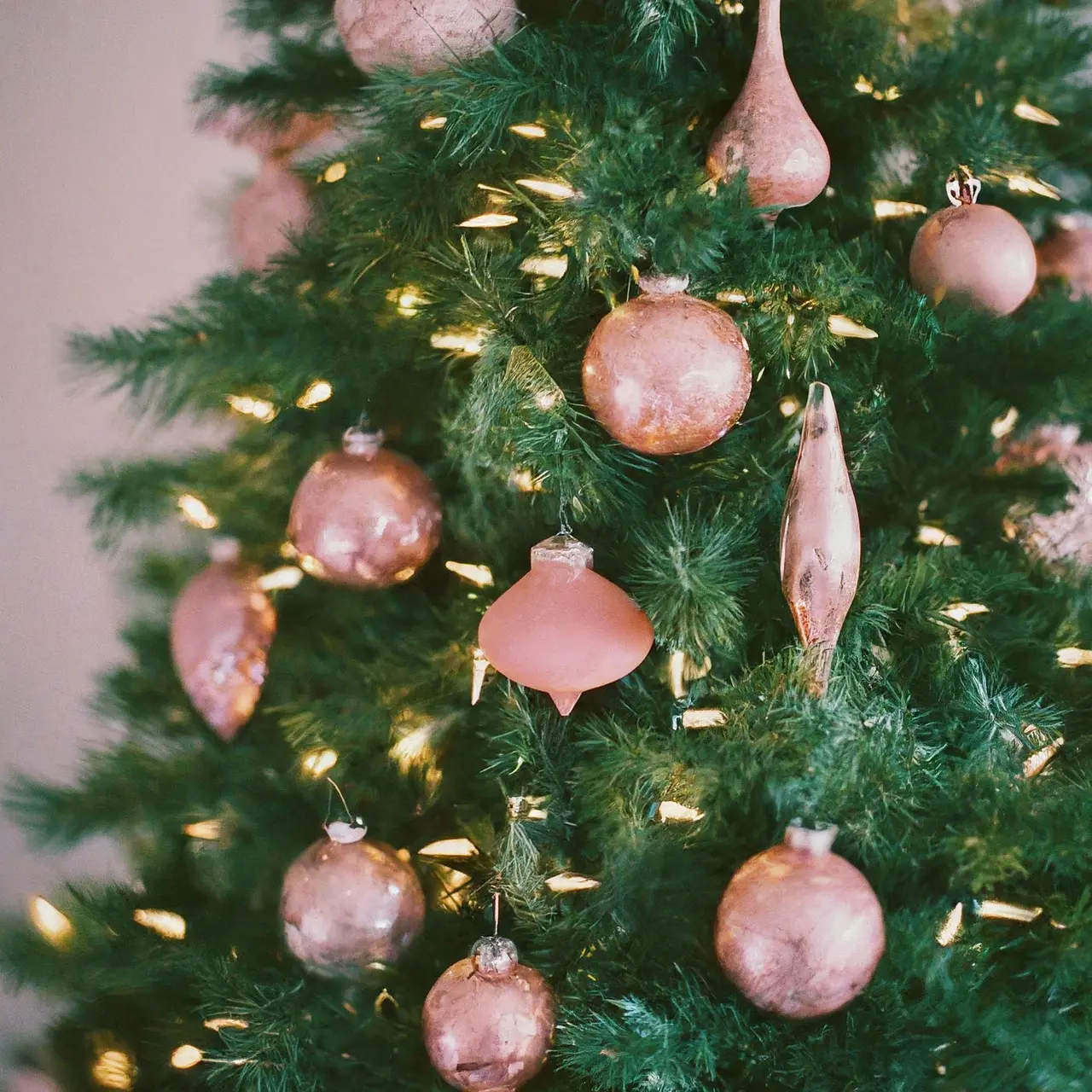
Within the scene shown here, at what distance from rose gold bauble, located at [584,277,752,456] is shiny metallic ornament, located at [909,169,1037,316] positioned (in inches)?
7.1

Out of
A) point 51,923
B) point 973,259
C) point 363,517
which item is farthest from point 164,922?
point 973,259

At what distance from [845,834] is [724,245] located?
14.1 inches

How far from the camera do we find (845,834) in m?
0.57

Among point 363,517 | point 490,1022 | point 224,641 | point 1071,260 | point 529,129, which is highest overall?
point 529,129

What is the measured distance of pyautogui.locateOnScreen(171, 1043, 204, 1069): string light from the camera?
23.8 inches

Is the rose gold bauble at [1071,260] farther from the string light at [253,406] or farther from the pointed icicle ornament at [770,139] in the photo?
the string light at [253,406]

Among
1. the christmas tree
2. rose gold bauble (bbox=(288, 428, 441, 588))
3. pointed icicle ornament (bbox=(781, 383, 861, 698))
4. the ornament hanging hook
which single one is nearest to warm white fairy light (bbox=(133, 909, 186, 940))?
the christmas tree

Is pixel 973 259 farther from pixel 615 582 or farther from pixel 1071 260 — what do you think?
pixel 615 582

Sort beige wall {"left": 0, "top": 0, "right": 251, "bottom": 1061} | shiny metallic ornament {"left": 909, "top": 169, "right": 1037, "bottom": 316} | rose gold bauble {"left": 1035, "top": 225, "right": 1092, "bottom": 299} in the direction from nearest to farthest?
shiny metallic ornament {"left": 909, "top": 169, "right": 1037, "bottom": 316}
rose gold bauble {"left": 1035, "top": 225, "right": 1092, "bottom": 299}
beige wall {"left": 0, "top": 0, "right": 251, "bottom": 1061}

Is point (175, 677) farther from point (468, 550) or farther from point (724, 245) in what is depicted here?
point (724, 245)

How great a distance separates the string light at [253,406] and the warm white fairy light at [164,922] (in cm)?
35

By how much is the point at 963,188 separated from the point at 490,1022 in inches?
22.9

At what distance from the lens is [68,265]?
1.12 m

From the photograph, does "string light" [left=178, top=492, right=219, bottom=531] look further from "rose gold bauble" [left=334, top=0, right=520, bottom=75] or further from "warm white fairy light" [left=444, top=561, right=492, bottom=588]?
"rose gold bauble" [left=334, top=0, right=520, bottom=75]
